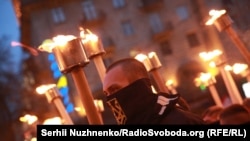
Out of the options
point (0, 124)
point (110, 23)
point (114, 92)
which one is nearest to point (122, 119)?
point (114, 92)

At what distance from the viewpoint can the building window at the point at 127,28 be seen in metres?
31.2

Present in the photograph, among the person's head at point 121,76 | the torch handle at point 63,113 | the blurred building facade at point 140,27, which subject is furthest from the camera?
the blurred building facade at point 140,27

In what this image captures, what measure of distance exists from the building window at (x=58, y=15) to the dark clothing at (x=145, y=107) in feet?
94.3

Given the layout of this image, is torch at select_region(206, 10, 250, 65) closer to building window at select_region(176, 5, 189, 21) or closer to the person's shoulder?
the person's shoulder

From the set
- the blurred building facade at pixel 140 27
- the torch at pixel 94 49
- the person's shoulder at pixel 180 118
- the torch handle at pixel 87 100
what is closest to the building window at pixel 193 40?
the blurred building facade at pixel 140 27

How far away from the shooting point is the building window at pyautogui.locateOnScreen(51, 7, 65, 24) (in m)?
31.0

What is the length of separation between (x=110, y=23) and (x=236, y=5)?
2723cm

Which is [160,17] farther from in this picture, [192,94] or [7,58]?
[7,58]

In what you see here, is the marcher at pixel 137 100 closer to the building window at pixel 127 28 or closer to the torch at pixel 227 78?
the torch at pixel 227 78

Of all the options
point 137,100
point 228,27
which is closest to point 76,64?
point 137,100

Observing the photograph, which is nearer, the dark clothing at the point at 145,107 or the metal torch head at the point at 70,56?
the dark clothing at the point at 145,107

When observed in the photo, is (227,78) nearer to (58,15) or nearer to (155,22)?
(155,22)

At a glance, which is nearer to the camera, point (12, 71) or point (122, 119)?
point (122, 119)

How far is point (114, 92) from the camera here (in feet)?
9.39
